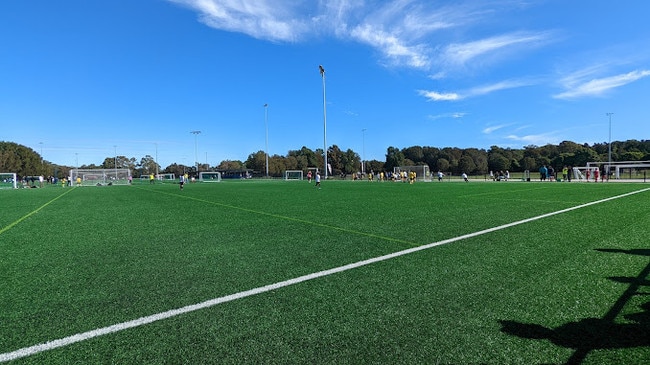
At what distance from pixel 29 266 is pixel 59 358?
12.5 ft

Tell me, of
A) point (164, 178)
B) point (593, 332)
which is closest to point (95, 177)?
point (164, 178)

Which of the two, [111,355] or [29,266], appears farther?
[29,266]

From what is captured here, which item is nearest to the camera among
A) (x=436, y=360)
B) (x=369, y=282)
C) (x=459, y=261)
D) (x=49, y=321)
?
(x=436, y=360)

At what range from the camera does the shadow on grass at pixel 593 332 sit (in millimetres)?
2803

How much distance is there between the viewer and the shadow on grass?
2803mm

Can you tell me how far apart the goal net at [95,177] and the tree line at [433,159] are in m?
48.3

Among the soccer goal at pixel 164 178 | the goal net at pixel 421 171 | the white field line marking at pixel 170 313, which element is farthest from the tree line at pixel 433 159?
the white field line marking at pixel 170 313

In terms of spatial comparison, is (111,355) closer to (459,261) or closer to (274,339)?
(274,339)

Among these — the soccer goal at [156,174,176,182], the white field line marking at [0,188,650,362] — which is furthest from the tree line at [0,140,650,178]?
the white field line marking at [0,188,650,362]

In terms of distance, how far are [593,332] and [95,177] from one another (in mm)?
66834

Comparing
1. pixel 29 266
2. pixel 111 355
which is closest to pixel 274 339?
pixel 111 355

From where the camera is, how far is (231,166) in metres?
181

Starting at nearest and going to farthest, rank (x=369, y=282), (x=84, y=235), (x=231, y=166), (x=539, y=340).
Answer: (x=539, y=340) < (x=369, y=282) < (x=84, y=235) < (x=231, y=166)

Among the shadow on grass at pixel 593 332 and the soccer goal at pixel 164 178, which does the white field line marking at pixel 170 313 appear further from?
the soccer goal at pixel 164 178
